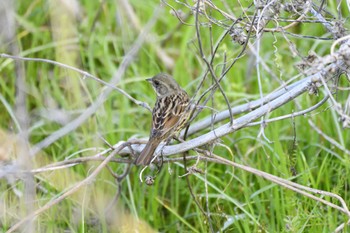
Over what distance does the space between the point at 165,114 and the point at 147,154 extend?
0.63m

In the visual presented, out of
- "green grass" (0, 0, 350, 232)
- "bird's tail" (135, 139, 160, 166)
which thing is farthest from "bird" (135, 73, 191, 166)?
"green grass" (0, 0, 350, 232)

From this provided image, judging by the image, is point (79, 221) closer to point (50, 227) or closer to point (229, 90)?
point (50, 227)

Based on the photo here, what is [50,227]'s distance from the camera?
4.62 metres

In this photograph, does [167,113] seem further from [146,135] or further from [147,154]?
[146,135]

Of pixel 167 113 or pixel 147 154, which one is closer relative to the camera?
pixel 147 154

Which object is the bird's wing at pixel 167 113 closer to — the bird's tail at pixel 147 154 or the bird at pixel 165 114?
the bird at pixel 165 114

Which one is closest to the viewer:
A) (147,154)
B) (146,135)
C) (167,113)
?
(147,154)

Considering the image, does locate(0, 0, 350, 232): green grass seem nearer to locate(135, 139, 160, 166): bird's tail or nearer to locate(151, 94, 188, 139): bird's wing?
locate(135, 139, 160, 166): bird's tail

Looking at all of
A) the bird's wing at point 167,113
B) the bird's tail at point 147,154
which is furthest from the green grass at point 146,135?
the bird's wing at point 167,113

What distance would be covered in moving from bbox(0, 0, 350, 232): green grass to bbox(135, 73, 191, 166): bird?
184 millimetres

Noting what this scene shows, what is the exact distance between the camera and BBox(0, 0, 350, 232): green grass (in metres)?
4.73

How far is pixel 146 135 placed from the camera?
5.61 m

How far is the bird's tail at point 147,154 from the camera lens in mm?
4246

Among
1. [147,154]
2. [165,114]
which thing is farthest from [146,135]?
[147,154]
